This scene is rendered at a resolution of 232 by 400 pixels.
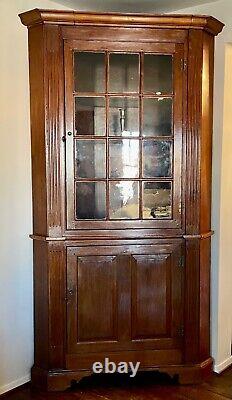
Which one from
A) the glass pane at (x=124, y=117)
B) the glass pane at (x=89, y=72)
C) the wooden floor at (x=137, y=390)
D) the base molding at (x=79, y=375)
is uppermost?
the glass pane at (x=89, y=72)

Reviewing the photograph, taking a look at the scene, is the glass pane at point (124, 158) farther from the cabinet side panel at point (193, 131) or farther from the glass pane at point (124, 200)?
the cabinet side panel at point (193, 131)

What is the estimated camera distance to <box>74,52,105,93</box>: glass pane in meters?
2.46

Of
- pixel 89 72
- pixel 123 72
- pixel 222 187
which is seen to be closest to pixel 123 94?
pixel 123 72

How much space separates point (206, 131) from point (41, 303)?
1369mm

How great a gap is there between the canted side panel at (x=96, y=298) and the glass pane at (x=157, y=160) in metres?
0.54

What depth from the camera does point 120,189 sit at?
2545 millimetres

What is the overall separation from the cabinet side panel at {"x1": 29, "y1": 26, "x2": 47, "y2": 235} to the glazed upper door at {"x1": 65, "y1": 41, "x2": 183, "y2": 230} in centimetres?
14

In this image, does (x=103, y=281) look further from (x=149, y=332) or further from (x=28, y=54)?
(x=28, y=54)

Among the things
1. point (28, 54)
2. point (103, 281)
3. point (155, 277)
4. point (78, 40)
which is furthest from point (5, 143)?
point (155, 277)

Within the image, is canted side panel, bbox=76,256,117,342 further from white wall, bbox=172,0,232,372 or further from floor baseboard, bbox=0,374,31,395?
white wall, bbox=172,0,232,372

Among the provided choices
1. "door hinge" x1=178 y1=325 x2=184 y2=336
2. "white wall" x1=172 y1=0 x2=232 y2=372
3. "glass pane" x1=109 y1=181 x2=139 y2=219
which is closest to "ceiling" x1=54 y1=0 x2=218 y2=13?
"white wall" x1=172 y1=0 x2=232 y2=372

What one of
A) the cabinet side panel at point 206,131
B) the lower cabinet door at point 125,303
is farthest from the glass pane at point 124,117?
the lower cabinet door at point 125,303

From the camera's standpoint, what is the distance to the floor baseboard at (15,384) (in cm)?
259

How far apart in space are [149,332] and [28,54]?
1750 mm
